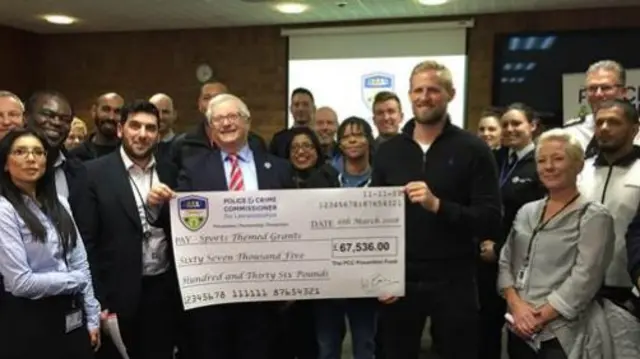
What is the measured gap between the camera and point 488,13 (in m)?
6.04

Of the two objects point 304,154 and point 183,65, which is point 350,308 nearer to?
point 304,154

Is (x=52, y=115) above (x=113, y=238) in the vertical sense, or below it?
above

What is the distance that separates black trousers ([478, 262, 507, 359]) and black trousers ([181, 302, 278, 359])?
1.30 meters

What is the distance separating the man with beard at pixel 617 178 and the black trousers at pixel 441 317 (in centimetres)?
53

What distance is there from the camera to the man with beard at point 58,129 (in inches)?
98.6

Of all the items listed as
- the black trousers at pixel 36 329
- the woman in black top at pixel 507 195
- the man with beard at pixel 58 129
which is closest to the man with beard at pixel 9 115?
the man with beard at pixel 58 129

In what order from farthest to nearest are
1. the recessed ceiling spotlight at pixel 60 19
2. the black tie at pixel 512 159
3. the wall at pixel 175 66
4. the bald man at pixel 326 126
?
the wall at pixel 175 66 < the recessed ceiling spotlight at pixel 60 19 < the bald man at pixel 326 126 < the black tie at pixel 512 159

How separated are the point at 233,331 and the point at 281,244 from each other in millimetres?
410

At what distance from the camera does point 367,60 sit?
6426mm

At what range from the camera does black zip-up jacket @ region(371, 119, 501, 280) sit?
2234mm

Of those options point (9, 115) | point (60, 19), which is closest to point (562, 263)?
point (9, 115)

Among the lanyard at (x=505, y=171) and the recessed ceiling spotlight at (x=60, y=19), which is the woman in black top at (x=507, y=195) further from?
the recessed ceiling spotlight at (x=60, y=19)

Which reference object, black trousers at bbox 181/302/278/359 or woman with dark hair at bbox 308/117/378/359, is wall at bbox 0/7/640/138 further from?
black trousers at bbox 181/302/278/359

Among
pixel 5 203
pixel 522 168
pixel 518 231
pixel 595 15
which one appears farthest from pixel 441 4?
pixel 5 203
